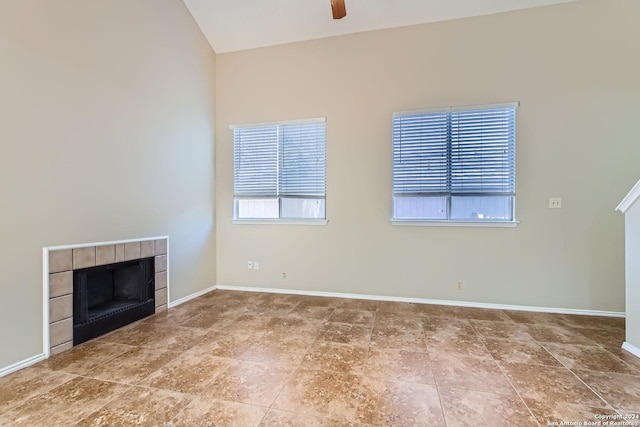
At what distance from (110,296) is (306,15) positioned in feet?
13.5

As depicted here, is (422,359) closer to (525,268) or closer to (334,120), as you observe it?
(525,268)

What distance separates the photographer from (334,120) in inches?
154

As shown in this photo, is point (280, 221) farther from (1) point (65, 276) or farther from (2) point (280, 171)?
(1) point (65, 276)

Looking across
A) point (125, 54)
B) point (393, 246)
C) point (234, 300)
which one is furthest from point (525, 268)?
point (125, 54)

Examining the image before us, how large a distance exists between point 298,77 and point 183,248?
2.82 metres

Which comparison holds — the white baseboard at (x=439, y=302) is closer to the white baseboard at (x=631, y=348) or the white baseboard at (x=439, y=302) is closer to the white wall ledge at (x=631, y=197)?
the white baseboard at (x=631, y=348)

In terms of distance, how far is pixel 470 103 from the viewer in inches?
138

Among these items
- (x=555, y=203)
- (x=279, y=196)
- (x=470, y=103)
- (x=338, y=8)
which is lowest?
(x=555, y=203)

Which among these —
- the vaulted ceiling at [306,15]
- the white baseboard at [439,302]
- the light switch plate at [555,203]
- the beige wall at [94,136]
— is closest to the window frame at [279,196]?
the beige wall at [94,136]

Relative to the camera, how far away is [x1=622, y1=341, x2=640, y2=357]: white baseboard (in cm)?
233

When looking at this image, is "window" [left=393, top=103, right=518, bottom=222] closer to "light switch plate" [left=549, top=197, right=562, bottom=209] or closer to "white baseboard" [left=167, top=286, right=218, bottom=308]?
"light switch plate" [left=549, top=197, right=562, bottom=209]

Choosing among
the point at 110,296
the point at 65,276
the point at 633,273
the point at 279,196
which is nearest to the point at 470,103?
the point at 633,273

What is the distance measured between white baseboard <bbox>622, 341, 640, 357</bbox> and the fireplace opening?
181 inches

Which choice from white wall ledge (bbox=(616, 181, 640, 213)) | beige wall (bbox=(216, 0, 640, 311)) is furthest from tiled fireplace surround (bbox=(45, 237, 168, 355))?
white wall ledge (bbox=(616, 181, 640, 213))
